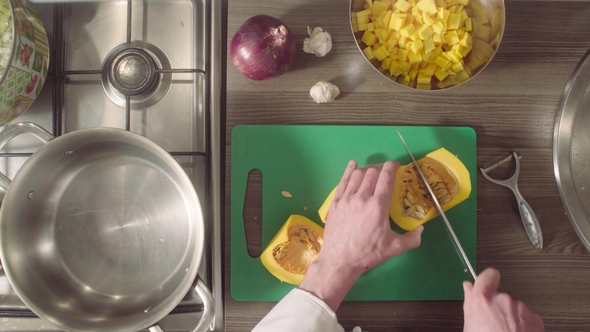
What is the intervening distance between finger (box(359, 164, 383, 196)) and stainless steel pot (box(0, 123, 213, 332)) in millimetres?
315

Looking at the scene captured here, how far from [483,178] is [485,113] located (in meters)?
0.14

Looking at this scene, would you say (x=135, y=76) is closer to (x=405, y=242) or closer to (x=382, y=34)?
(x=382, y=34)

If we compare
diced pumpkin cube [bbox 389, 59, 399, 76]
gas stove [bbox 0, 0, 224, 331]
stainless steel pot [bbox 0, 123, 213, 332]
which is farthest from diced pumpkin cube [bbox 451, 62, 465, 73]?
stainless steel pot [bbox 0, 123, 213, 332]

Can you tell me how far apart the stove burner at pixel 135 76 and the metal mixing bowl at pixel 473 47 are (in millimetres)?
380

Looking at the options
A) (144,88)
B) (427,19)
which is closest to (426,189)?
(427,19)

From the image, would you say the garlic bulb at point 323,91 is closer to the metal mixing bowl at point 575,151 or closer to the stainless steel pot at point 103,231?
the stainless steel pot at point 103,231

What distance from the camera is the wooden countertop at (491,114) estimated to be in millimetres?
821

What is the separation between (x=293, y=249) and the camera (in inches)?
30.8

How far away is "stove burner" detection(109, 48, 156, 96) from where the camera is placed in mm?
753

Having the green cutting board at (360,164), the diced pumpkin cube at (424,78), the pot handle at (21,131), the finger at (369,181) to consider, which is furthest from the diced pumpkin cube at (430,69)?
the pot handle at (21,131)

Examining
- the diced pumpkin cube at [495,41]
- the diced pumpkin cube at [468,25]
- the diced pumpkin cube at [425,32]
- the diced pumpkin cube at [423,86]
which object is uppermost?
the diced pumpkin cube at [468,25]

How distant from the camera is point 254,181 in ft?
2.71

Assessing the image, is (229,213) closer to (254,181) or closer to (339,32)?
(254,181)

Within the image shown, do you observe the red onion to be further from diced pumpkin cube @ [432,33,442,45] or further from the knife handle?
the knife handle
